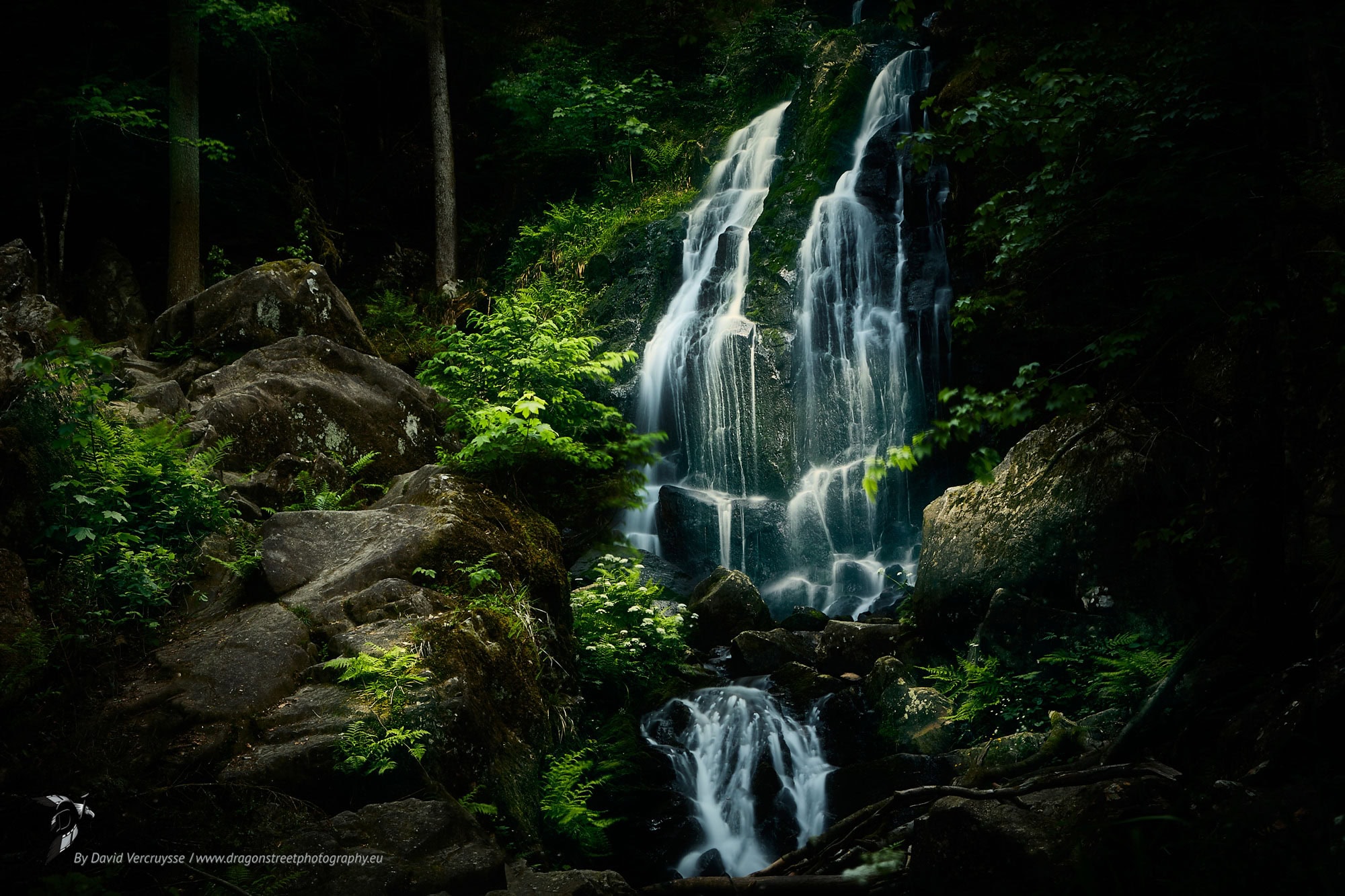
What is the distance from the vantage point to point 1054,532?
23.7 feet

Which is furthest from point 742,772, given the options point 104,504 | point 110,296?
point 110,296

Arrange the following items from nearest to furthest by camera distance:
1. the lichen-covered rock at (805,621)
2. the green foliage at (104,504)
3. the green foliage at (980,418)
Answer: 1. the green foliage at (980,418)
2. the green foliage at (104,504)
3. the lichen-covered rock at (805,621)

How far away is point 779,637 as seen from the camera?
30.1 ft

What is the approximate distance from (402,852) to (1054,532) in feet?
20.5

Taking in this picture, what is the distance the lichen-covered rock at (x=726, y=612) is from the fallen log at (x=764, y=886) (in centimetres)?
563

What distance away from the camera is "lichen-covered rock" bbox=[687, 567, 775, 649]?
9.83 m

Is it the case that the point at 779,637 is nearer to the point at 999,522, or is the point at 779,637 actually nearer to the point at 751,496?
the point at 999,522

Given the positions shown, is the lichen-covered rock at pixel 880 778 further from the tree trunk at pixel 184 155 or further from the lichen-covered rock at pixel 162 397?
the tree trunk at pixel 184 155

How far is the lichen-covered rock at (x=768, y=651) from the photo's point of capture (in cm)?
894

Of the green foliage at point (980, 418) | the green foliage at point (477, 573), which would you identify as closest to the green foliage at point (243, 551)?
the green foliage at point (477, 573)

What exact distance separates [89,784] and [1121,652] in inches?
284

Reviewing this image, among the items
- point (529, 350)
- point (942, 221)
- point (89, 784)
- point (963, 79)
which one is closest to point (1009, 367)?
point (942, 221)

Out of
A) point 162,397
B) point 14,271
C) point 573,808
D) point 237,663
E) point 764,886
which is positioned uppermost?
point 14,271

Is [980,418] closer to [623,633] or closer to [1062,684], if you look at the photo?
[1062,684]
